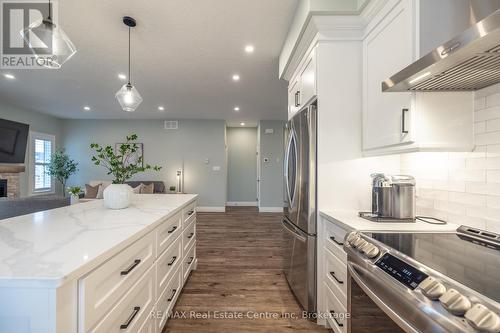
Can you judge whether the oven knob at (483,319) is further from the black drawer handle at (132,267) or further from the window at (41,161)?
the window at (41,161)

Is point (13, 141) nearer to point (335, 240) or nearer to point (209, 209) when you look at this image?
point (209, 209)

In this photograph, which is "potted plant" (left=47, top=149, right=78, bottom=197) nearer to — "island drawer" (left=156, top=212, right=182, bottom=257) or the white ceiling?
the white ceiling

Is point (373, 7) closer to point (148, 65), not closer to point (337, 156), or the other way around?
→ point (337, 156)

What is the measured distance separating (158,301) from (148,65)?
2.92m

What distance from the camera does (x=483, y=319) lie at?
0.53 metres

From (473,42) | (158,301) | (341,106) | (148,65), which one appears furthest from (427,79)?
(148,65)

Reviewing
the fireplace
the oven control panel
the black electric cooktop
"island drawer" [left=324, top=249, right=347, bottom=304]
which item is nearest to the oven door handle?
the oven control panel

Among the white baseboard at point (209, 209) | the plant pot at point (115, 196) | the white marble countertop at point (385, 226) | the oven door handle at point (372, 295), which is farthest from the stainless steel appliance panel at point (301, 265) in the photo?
the white baseboard at point (209, 209)

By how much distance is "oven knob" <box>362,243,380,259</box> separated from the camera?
3.25 feet

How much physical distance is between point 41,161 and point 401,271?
8.03m

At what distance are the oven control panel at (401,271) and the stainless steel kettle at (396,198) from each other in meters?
0.68

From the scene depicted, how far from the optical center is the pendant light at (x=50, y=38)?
61.3 inches

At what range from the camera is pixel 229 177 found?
7723 millimetres

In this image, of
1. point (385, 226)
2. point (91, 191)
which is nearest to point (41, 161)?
point (91, 191)
